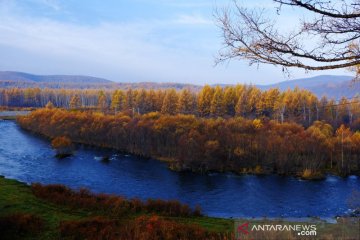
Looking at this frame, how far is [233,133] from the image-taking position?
52.0 m

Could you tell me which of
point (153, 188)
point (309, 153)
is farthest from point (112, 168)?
point (309, 153)

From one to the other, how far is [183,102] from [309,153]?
38.2 meters

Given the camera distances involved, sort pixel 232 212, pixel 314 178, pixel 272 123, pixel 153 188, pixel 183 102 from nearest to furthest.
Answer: pixel 232 212 < pixel 153 188 < pixel 314 178 < pixel 272 123 < pixel 183 102

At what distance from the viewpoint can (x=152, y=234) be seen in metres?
10.7

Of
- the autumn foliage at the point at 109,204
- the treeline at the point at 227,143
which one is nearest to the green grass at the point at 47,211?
the autumn foliage at the point at 109,204

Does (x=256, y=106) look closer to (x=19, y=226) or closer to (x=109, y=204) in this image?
(x=109, y=204)

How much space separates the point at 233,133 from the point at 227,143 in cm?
410

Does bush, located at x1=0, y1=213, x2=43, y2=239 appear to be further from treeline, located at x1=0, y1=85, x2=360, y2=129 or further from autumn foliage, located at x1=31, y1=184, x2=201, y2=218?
treeline, located at x1=0, y1=85, x2=360, y2=129

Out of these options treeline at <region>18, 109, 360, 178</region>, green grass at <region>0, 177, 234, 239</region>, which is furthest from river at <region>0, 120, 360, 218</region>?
green grass at <region>0, 177, 234, 239</region>

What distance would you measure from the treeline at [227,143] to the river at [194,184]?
3455 millimetres

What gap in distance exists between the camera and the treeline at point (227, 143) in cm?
4328

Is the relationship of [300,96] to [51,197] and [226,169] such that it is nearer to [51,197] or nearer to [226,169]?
[226,169]

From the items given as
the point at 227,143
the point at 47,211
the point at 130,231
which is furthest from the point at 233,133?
the point at 130,231

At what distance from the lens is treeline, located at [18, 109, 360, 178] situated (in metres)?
43.3
